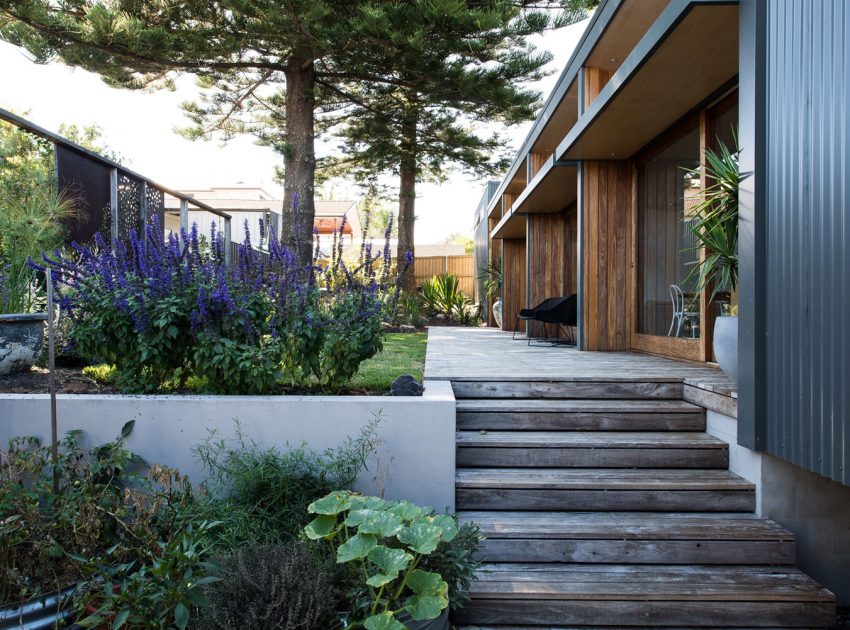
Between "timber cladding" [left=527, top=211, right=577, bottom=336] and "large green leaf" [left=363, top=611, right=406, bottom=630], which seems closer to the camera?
"large green leaf" [left=363, top=611, right=406, bottom=630]

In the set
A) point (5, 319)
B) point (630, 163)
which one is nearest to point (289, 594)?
point (5, 319)

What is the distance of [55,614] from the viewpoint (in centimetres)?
215

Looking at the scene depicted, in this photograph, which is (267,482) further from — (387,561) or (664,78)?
(664,78)

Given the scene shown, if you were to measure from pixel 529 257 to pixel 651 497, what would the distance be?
21.0 feet

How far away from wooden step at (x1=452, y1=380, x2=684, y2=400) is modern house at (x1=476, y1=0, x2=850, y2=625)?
0.24 metres

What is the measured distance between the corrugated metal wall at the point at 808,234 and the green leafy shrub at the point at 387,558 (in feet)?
4.79

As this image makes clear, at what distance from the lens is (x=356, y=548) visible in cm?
198

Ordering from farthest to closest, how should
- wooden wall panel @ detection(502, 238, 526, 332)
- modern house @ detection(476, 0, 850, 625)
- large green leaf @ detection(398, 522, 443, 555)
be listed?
wooden wall panel @ detection(502, 238, 526, 332) → modern house @ detection(476, 0, 850, 625) → large green leaf @ detection(398, 522, 443, 555)

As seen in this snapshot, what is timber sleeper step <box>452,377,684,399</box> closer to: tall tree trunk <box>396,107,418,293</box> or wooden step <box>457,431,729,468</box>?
wooden step <box>457,431,729,468</box>

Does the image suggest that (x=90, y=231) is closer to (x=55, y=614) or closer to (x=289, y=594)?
(x=55, y=614)

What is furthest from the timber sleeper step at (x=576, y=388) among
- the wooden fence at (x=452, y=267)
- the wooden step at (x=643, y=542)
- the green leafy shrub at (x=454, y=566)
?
the wooden fence at (x=452, y=267)

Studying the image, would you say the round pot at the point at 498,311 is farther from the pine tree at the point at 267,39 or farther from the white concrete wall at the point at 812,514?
the white concrete wall at the point at 812,514

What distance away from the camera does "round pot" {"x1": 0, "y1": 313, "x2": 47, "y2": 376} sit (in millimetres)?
3750

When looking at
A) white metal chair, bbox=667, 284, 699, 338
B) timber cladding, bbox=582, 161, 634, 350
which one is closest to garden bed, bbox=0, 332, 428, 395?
white metal chair, bbox=667, 284, 699, 338
